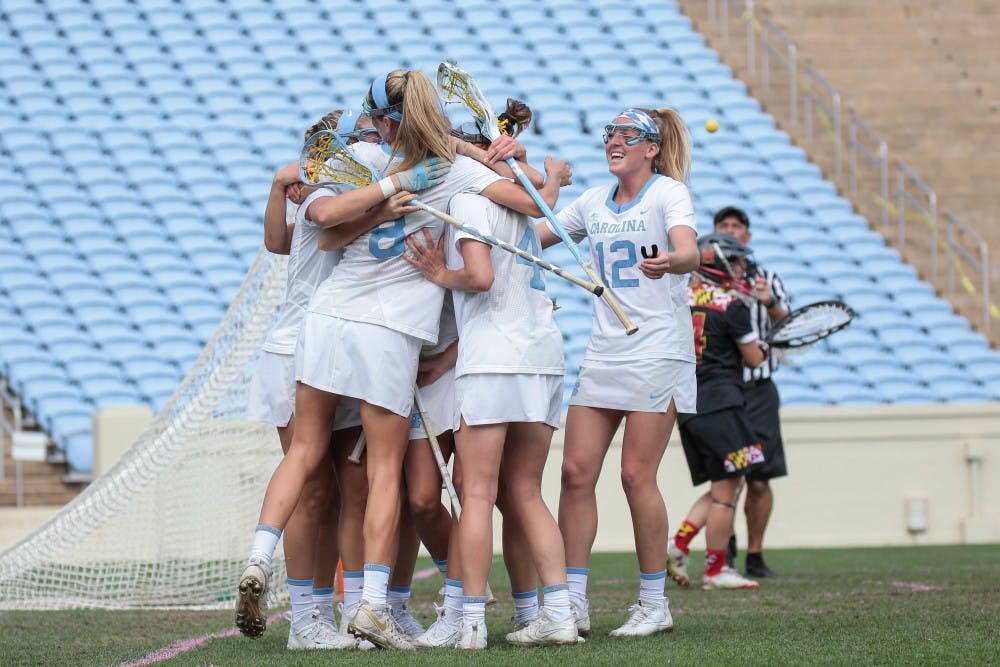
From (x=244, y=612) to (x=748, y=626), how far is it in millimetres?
2065

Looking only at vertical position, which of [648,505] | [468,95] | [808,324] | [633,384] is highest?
[468,95]

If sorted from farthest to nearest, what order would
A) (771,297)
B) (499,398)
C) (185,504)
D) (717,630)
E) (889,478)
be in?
1. (889,478)
2. (771,297)
3. (185,504)
4. (717,630)
5. (499,398)

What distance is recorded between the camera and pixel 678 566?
848cm

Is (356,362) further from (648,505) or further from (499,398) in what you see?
(648,505)

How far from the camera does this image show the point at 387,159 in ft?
17.9

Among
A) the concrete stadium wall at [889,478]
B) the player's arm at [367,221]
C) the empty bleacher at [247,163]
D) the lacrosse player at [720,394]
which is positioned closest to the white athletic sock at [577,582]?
the player's arm at [367,221]

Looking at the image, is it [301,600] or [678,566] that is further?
[678,566]

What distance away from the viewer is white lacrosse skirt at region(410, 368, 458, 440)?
18.2 ft

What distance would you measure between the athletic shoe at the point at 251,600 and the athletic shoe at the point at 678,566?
373cm

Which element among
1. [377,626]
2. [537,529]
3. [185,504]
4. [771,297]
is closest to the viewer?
[377,626]

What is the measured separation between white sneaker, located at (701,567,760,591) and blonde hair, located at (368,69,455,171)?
3.68m

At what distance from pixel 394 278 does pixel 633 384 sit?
982mm

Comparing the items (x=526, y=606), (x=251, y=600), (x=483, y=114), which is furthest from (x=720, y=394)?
(x=251, y=600)

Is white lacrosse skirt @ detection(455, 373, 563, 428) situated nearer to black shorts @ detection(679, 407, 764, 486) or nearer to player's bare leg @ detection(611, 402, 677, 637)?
player's bare leg @ detection(611, 402, 677, 637)
